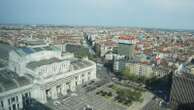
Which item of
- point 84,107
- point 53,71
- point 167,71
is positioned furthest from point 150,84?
point 53,71

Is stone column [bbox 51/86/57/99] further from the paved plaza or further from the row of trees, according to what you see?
the row of trees

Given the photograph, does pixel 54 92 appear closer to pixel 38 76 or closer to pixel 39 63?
pixel 38 76

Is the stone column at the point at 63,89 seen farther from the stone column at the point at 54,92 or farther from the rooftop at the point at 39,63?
the rooftop at the point at 39,63

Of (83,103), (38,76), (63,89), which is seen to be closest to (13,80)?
(38,76)

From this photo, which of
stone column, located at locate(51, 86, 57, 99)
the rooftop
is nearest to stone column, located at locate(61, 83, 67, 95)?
stone column, located at locate(51, 86, 57, 99)

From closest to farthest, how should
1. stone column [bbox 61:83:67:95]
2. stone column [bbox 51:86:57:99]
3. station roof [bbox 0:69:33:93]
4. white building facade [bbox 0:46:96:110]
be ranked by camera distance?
station roof [bbox 0:69:33:93] < white building facade [bbox 0:46:96:110] < stone column [bbox 51:86:57:99] < stone column [bbox 61:83:67:95]

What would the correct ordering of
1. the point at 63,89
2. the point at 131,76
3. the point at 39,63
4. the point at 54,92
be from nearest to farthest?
1. the point at 54,92
2. the point at 39,63
3. the point at 63,89
4. the point at 131,76

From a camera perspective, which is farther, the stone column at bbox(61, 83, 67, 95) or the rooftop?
the stone column at bbox(61, 83, 67, 95)

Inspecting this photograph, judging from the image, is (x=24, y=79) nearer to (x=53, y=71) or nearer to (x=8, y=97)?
(x=8, y=97)
